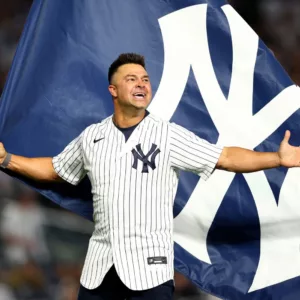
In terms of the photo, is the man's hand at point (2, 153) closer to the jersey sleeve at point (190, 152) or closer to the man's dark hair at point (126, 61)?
the man's dark hair at point (126, 61)

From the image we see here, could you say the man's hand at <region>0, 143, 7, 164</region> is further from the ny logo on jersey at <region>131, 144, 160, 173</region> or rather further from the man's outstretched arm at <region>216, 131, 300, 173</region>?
the man's outstretched arm at <region>216, 131, 300, 173</region>

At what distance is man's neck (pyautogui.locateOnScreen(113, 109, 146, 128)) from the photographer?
304cm

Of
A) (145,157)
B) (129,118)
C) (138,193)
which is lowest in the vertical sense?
(138,193)

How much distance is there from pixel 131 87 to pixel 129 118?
11 centimetres

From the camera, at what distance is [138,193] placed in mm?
2932

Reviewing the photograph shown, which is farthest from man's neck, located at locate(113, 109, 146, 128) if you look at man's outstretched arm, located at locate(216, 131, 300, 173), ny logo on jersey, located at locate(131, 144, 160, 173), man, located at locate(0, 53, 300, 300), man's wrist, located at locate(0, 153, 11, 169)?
man's wrist, located at locate(0, 153, 11, 169)

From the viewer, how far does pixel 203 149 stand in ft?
9.88

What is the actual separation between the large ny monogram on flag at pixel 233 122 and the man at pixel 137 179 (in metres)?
0.39

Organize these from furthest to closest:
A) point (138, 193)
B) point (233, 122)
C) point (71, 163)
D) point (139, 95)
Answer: point (233, 122) → point (71, 163) → point (139, 95) → point (138, 193)

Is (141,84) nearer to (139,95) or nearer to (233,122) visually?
(139,95)

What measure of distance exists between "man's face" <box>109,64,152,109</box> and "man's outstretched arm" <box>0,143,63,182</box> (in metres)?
0.36

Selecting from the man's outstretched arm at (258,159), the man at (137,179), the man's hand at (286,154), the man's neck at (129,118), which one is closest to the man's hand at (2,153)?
the man at (137,179)

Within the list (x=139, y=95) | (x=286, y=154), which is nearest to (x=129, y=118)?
(x=139, y=95)

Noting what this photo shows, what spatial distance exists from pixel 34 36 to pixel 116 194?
75 cm
